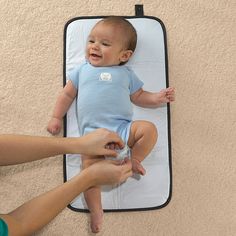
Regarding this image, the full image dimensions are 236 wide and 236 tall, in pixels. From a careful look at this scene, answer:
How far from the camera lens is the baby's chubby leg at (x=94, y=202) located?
1207mm

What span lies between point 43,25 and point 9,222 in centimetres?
67

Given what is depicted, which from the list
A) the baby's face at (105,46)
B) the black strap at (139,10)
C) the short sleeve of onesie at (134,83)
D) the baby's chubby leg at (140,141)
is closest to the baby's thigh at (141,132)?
the baby's chubby leg at (140,141)

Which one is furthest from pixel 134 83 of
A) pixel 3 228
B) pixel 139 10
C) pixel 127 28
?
pixel 3 228

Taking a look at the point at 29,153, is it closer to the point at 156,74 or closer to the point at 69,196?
the point at 69,196

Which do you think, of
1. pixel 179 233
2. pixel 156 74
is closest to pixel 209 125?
pixel 156 74

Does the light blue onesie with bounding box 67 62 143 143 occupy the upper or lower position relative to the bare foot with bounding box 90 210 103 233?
upper

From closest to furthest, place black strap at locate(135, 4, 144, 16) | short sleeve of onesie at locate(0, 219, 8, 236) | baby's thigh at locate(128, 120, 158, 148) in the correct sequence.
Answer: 1. short sleeve of onesie at locate(0, 219, 8, 236)
2. baby's thigh at locate(128, 120, 158, 148)
3. black strap at locate(135, 4, 144, 16)

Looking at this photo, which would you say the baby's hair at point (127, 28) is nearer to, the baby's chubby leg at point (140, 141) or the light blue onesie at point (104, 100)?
the light blue onesie at point (104, 100)

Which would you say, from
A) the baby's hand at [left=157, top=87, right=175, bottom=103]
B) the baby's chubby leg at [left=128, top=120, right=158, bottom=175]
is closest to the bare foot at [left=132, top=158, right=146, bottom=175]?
the baby's chubby leg at [left=128, top=120, right=158, bottom=175]

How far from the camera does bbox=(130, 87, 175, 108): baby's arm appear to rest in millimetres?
1256

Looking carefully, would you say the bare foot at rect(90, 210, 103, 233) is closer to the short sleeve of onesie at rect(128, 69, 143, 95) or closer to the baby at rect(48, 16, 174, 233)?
the baby at rect(48, 16, 174, 233)

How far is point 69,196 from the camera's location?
114 cm

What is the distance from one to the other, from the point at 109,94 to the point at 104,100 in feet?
0.08

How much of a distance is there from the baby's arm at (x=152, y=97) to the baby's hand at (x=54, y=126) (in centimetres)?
25
